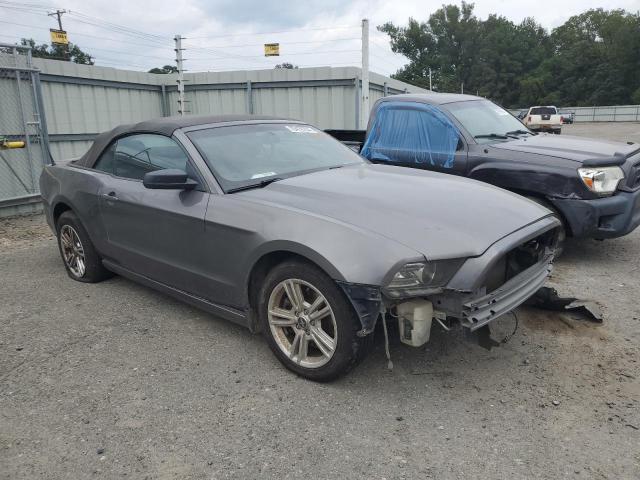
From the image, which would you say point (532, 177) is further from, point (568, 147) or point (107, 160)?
point (107, 160)

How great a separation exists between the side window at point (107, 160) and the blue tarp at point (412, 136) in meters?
3.01

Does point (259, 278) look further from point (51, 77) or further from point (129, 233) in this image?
point (51, 77)

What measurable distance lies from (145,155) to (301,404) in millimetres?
2447

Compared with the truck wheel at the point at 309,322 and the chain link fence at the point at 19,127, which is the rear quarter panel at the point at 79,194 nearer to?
the truck wheel at the point at 309,322

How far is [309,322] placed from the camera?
2.96 m

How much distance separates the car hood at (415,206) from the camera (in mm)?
2734

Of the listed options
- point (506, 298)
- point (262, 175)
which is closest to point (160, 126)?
point (262, 175)

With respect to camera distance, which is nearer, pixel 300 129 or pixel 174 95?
pixel 300 129

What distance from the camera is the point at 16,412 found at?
2846mm


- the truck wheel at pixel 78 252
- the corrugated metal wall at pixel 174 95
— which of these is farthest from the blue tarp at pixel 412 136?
the corrugated metal wall at pixel 174 95

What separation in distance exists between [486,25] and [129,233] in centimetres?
9018

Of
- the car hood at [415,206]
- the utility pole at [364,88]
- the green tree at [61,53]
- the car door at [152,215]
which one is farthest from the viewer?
the green tree at [61,53]

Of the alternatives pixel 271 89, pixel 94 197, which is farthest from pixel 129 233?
pixel 271 89

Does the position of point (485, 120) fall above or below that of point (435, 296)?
above
